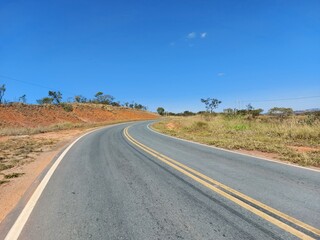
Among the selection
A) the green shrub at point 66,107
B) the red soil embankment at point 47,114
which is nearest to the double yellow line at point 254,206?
the red soil embankment at point 47,114

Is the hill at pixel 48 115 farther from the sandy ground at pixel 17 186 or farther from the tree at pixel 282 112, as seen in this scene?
the tree at pixel 282 112

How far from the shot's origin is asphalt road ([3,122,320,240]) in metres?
3.81

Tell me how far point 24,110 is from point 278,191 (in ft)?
169

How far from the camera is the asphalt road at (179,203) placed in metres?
3.81

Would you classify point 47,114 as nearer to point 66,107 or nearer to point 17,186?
point 66,107

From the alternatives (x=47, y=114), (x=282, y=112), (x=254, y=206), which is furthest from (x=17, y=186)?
(x=47, y=114)

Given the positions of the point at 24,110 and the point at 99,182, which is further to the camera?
A: the point at 24,110

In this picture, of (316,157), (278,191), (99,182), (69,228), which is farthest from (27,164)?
(316,157)

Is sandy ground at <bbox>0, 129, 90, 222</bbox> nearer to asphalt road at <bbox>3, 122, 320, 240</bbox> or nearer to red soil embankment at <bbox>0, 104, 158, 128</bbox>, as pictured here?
asphalt road at <bbox>3, 122, 320, 240</bbox>

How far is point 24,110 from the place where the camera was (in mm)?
48719

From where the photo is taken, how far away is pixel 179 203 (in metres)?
4.88

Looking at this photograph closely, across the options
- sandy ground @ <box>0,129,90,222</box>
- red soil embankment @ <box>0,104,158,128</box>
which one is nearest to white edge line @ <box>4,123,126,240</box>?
sandy ground @ <box>0,129,90,222</box>

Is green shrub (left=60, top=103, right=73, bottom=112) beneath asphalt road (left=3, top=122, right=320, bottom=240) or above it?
above

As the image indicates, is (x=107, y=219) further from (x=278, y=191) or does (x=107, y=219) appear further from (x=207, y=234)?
(x=278, y=191)
